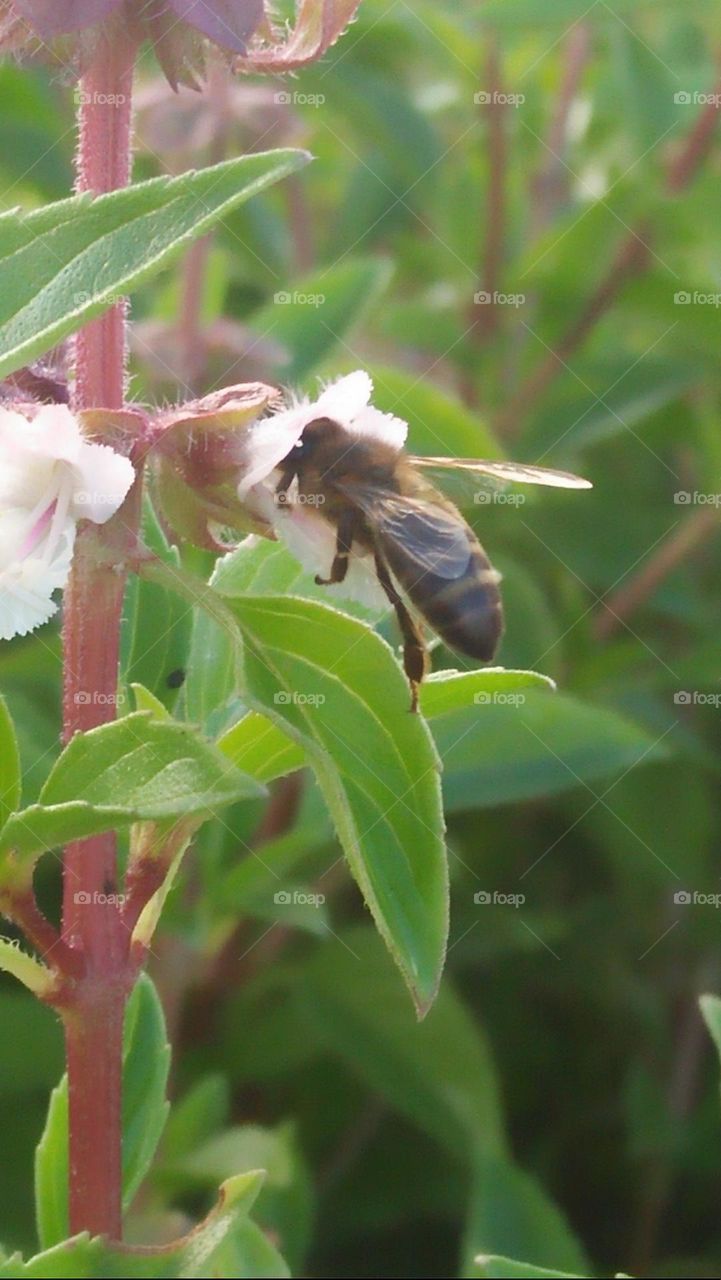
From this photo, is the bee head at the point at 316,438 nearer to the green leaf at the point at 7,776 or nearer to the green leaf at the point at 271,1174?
the green leaf at the point at 7,776

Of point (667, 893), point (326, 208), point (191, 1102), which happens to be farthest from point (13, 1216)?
point (326, 208)

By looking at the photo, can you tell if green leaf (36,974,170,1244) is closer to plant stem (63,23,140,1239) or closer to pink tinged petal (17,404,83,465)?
plant stem (63,23,140,1239)

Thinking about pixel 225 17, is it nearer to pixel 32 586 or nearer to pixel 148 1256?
pixel 32 586

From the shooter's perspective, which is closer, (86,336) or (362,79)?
(86,336)

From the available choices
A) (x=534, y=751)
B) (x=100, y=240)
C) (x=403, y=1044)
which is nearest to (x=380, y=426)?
(x=100, y=240)

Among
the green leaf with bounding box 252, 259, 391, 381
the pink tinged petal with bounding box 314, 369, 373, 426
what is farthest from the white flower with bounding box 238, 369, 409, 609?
the green leaf with bounding box 252, 259, 391, 381

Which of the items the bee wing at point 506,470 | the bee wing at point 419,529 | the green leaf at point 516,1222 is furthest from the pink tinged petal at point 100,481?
the green leaf at point 516,1222

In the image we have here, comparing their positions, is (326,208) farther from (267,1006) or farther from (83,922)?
(83,922)
